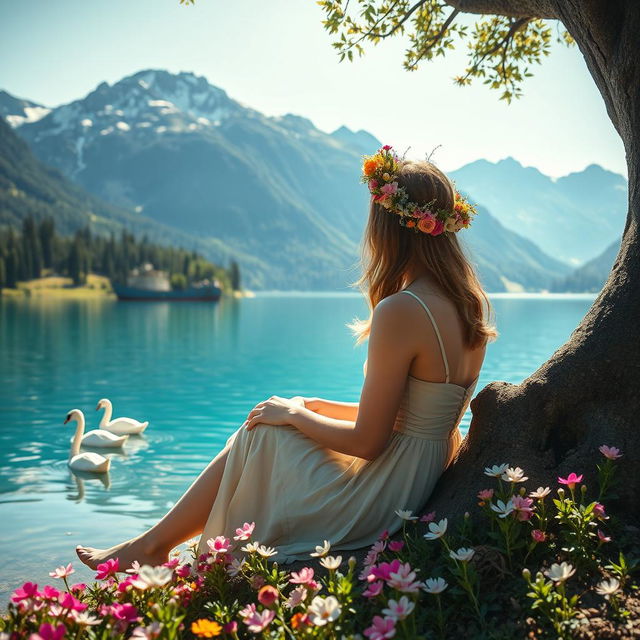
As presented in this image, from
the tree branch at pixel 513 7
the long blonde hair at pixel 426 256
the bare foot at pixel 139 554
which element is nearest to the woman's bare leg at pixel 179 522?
the bare foot at pixel 139 554

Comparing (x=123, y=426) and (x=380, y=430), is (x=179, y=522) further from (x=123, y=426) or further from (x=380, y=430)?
(x=123, y=426)

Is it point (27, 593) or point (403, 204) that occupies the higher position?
point (403, 204)

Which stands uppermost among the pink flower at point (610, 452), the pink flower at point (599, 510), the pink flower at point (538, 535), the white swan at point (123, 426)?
the pink flower at point (610, 452)

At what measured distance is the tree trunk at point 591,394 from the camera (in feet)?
11.1

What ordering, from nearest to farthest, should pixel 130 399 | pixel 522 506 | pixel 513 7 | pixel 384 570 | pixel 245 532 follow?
pixel 384 570 → pixel 522 506 → pixel 245 532 → pixel 513 7 → pixel 130 399

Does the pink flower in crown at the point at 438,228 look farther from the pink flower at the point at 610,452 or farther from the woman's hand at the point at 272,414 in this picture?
the pink flower at the point at 610,452

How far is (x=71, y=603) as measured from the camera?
2623 millimetres

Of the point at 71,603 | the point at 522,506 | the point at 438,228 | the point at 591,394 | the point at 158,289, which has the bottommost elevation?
the point at 158,289

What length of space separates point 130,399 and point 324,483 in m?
14.6

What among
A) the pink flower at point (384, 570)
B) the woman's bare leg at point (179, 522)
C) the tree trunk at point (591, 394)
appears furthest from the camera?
the woman's bare leg at point (179, 522)

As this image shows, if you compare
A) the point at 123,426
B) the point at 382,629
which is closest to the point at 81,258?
the point at 123,426

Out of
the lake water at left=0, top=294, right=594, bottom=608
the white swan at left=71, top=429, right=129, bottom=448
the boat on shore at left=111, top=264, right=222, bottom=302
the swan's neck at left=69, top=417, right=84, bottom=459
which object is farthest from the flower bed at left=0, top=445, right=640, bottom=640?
the boat on shore at left=111, top=264, right=222, bottom=302

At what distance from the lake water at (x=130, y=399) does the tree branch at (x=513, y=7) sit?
555 centimetres

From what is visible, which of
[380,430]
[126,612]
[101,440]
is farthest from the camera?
[101,440]
